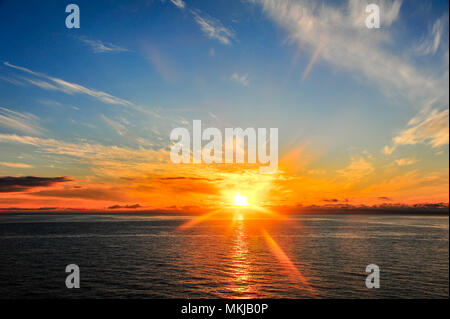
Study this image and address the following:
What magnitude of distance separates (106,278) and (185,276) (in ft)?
34.8

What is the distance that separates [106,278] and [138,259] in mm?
14744

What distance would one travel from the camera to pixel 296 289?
34.7 metres

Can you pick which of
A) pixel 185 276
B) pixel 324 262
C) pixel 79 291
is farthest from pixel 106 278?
pixel 324 262

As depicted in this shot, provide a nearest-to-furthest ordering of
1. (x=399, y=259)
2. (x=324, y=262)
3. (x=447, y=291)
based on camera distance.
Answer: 1. (x=447, y=291)
2. (x=324, y=262)
3. (x=399, y=259)
